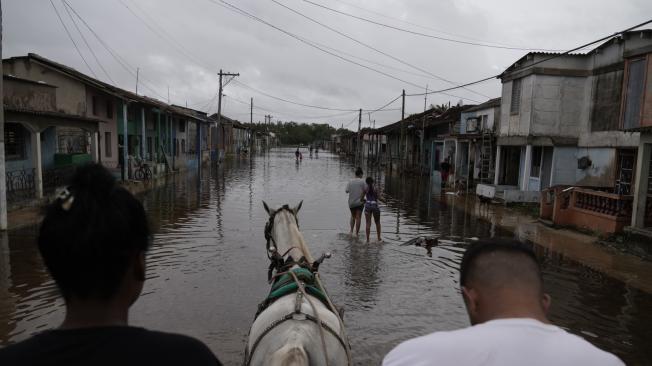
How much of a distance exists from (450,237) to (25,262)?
9.33m

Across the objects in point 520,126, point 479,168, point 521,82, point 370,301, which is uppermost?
point 521,82

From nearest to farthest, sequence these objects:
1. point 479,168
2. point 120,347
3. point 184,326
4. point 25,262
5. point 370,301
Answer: point 120,347
point 184,326
point 370,301
point 25,262
point 479,168

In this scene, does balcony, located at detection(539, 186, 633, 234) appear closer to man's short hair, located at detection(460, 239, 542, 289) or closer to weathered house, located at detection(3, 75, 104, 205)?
man's short hair, located at detection(460, 239, 542, 289)

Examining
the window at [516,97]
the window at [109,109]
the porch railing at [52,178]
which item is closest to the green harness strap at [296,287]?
the porch railing at [52,178]

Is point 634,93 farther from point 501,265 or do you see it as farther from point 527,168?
point 501,265

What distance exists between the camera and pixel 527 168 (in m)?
18.0

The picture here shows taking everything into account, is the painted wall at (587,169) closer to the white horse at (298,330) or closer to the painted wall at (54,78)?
the white horse at (298,330)

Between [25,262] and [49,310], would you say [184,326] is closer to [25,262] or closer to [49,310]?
[49,310]

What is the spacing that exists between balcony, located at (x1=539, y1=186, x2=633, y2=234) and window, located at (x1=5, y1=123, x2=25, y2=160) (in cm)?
1731

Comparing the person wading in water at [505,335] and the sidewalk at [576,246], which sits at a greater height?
the person wading in water at [505,335]

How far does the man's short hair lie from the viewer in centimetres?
163

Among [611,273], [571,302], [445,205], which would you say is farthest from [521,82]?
[571,302]

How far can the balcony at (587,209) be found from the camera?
11164 millimetres

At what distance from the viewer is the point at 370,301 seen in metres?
6.95
